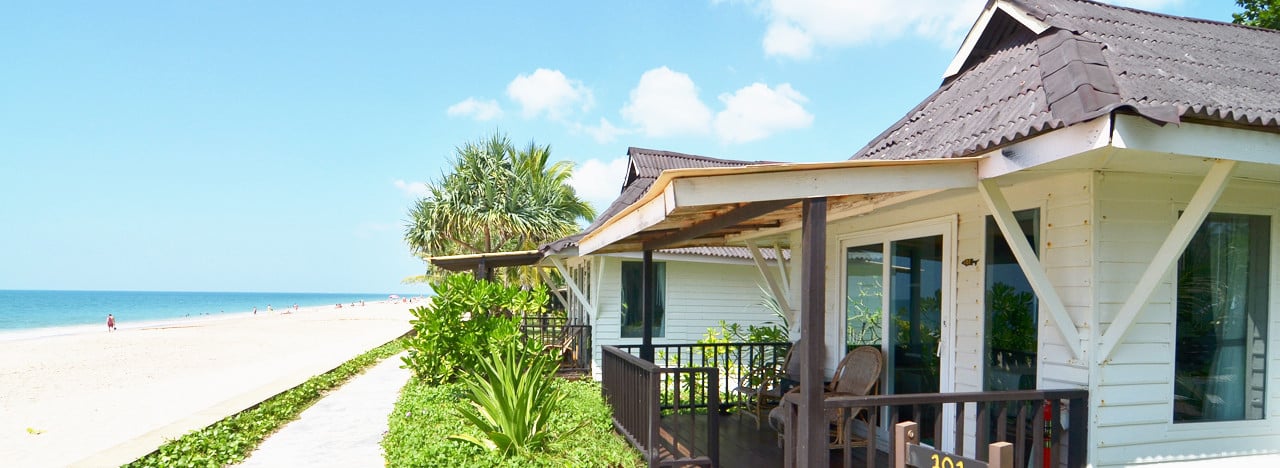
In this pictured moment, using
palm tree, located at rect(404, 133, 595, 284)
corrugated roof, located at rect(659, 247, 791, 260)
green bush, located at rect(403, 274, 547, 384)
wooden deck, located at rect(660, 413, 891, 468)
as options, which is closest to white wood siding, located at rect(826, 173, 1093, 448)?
wooden deck, located at rect(660, 413, 891, 468)

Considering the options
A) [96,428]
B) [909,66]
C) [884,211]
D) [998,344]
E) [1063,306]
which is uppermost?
[909,66]

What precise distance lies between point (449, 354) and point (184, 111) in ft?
145

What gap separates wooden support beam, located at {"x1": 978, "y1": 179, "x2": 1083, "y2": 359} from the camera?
139 inches

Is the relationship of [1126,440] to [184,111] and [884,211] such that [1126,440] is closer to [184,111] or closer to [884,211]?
[884,211]

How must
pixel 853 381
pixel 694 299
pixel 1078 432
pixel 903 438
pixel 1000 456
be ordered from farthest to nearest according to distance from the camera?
pixel 694 299 → pixel 853 381 → pixel 1078 432 → pixel 903 438 → pixel 1000 456

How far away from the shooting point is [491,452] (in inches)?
202

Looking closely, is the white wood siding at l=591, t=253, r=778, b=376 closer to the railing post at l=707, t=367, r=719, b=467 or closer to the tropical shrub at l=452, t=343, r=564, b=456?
the tropical shrub at l=452, t=343, r=564, b=456

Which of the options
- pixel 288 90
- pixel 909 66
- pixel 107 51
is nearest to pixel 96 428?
pixel 909 66

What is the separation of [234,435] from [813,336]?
248 inches

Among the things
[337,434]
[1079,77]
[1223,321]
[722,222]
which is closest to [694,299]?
[337,434]

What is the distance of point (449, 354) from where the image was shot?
923 centimetres

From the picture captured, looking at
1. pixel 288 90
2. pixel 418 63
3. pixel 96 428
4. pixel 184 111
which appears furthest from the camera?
pixel 184 111

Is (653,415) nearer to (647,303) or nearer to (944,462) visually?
(647,303)

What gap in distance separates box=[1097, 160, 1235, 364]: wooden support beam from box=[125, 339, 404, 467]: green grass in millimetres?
6545
